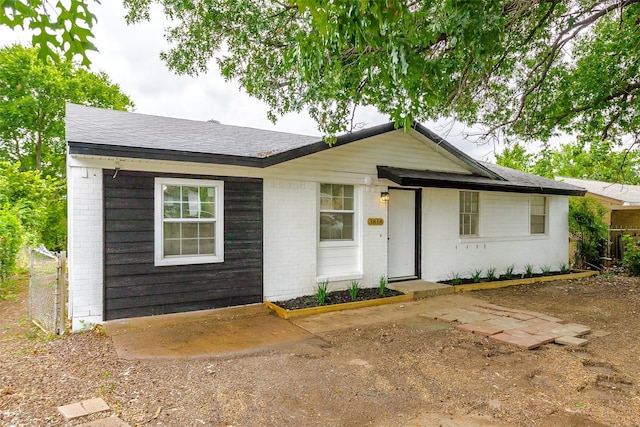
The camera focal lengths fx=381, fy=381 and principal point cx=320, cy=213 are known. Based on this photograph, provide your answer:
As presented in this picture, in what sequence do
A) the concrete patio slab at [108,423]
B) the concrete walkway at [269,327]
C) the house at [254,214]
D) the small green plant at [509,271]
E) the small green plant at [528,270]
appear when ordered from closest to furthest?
the concrete patio slab at [108,423] < the concrete walkway at [269,327] < the house at [254,214] < the small green plant at [509,271] < the small green plant at [528,270]

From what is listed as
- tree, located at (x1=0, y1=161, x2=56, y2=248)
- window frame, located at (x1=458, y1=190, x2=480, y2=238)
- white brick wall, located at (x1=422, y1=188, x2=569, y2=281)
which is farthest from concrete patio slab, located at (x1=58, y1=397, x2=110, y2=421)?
tree, located at (x1=0, y1=161, x2=56, y2=248)

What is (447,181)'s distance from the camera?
27.7 ft

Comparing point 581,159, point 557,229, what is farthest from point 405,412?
point 581,159

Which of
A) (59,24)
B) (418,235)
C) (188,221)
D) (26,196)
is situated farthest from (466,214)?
(26,196)

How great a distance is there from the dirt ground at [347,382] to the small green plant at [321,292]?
1373 millimetres

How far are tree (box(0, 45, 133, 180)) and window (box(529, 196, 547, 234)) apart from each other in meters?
24.2

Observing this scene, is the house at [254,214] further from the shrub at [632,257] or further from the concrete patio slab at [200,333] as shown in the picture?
the shrub at [632,257]

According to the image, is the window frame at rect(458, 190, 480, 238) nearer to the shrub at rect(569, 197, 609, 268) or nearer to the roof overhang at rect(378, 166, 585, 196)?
the roof overhang at rect(378, 166, 585, 196)

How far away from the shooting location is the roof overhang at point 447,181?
8.06m

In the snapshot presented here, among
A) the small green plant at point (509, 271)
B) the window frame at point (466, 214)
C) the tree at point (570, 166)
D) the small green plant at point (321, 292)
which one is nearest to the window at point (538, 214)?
the small green plant at point (509, 271)

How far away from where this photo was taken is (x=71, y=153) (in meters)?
5.12

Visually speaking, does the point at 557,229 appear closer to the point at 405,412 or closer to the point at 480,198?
the point at 480,198

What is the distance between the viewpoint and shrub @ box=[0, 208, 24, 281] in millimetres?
8375

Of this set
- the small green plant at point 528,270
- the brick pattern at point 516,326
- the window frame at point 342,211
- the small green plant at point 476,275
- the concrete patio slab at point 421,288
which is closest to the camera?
the brick pattern at point 516,326
